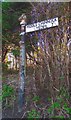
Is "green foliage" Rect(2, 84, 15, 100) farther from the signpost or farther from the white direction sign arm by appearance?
the white direction sign arm

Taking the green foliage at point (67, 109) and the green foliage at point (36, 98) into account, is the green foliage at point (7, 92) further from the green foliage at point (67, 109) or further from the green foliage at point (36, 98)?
the green foliage at point (67, 109)

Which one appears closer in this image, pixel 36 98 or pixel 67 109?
pixel 67 109

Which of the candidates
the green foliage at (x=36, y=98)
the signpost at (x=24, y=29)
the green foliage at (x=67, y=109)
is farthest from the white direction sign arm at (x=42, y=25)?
the green foliage at (x=67, y=109)

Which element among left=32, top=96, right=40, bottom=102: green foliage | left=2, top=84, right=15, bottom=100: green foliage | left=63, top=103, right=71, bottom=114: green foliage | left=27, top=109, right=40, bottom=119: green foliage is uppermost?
left=2, top=84, right=15, bottom=100: green foliage

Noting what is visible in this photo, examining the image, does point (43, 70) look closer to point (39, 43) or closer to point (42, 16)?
point (39, 43)

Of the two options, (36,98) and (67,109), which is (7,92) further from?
(67,109)

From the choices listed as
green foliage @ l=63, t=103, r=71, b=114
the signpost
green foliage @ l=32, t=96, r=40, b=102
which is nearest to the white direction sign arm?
the signpost

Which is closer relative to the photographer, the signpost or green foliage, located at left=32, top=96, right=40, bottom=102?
the signpost

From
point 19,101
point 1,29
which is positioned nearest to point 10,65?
point 1,29

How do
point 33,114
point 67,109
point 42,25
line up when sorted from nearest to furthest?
1. point 67,109
2. point 33,114
3. point 42,25

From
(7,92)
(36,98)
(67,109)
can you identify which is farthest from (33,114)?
(7,92)

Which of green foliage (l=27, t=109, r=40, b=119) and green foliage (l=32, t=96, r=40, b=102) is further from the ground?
green foliage (l=32, t=96, r=40, b=102)

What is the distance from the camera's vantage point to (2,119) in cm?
442

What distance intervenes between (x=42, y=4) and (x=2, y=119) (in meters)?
2.24
